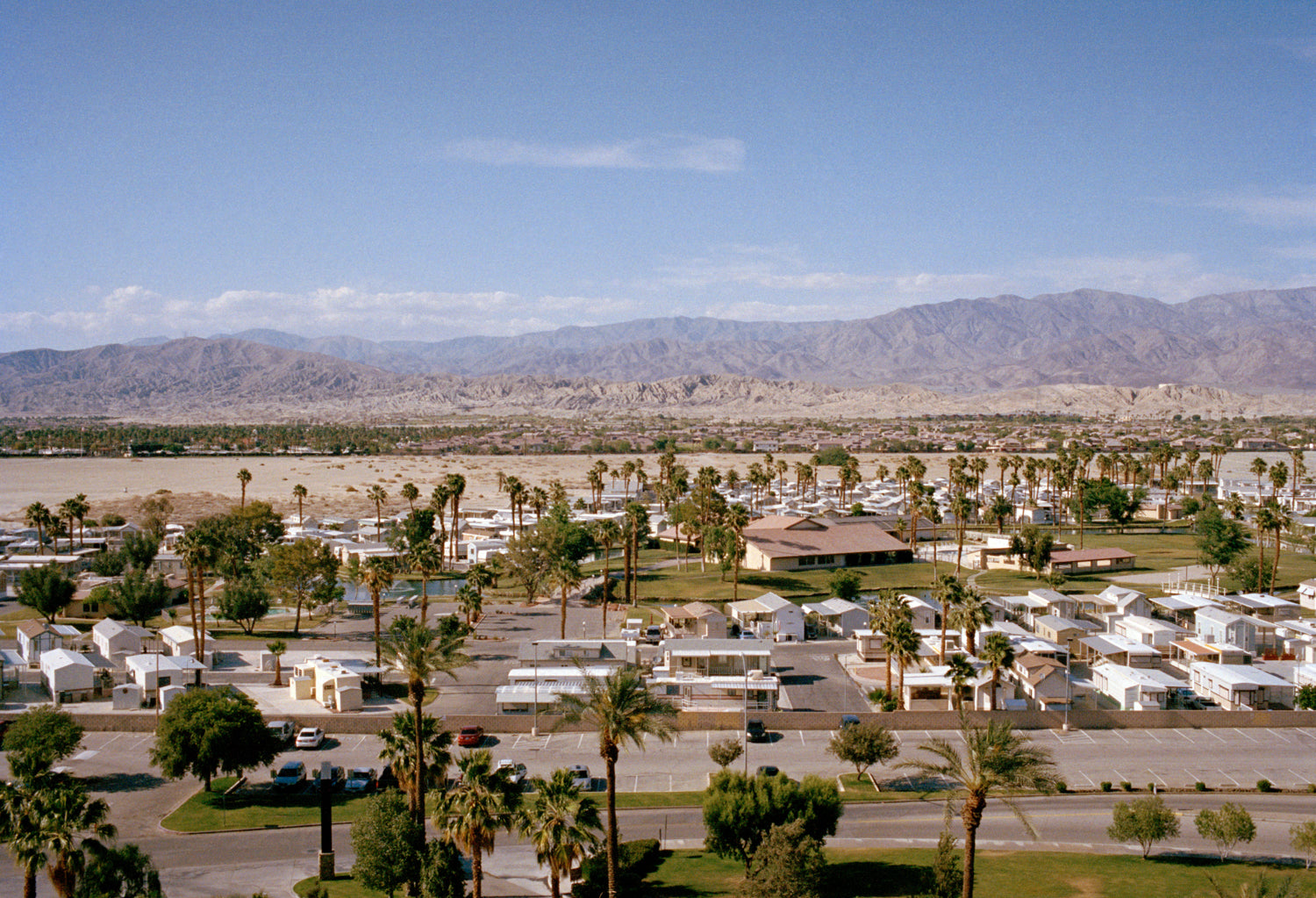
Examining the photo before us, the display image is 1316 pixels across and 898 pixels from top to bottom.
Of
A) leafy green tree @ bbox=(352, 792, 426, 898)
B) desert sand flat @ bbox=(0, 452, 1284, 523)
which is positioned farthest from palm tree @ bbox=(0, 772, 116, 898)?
desert sand flat @ bbox=(0, 452, 1284, 523)

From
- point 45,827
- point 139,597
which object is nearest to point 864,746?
point 45,827

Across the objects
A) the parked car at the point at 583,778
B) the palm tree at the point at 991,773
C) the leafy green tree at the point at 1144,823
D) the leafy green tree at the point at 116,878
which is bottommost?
A: the parked car at the point at 583,778

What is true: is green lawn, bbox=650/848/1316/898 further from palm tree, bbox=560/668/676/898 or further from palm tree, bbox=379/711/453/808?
palm tree, bbox=379/711/453/808

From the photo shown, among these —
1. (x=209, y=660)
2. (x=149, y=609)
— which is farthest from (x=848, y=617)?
(x=149, y=609)

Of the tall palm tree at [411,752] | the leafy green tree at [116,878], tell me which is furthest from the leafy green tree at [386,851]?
the leafy green tree at [116,878]

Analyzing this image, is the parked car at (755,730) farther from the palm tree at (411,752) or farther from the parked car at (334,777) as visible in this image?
the parked car at (334,777)

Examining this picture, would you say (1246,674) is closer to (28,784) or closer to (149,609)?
(28,784)
